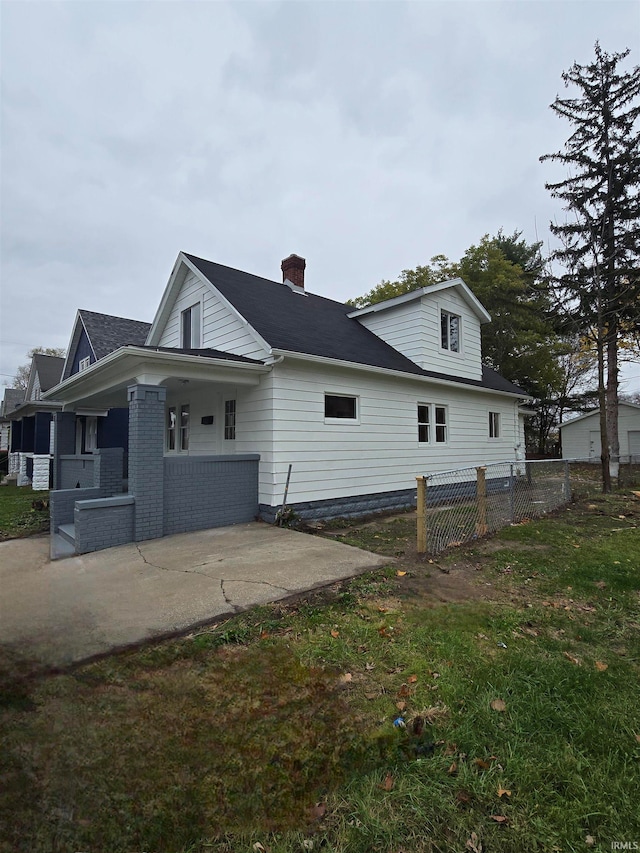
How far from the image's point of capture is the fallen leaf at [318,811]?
70.4 inches

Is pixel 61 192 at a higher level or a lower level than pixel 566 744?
higher

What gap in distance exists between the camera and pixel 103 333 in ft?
60.4

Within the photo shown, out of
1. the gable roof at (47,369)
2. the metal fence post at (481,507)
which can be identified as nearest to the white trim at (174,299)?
the metal fence post at (481,507)

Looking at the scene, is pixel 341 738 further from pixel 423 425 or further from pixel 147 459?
pixel 423 425

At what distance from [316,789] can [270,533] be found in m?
5.45

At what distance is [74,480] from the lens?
32.5ft

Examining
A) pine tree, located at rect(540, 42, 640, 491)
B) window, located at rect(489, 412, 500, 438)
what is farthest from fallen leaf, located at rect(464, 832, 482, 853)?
pine tree, located at rect(540, 42, 640, 491)

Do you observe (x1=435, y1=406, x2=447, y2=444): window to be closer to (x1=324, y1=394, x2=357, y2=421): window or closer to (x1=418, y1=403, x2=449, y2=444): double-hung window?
(x1=418, y1=403, x2=449, y2=444): double-hung window

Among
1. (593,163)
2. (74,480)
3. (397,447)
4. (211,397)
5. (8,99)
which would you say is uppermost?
(593,163)

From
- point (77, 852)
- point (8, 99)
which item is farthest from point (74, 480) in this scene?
point (77, 852)

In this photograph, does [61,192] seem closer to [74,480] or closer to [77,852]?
[74,480]

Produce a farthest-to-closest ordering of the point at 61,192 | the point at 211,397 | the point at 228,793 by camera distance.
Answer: the point at 61,192 < the point at 211,397 < the point at 228,793

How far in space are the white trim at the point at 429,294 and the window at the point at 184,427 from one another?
20.6ft

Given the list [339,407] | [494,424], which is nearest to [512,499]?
[339,407]
